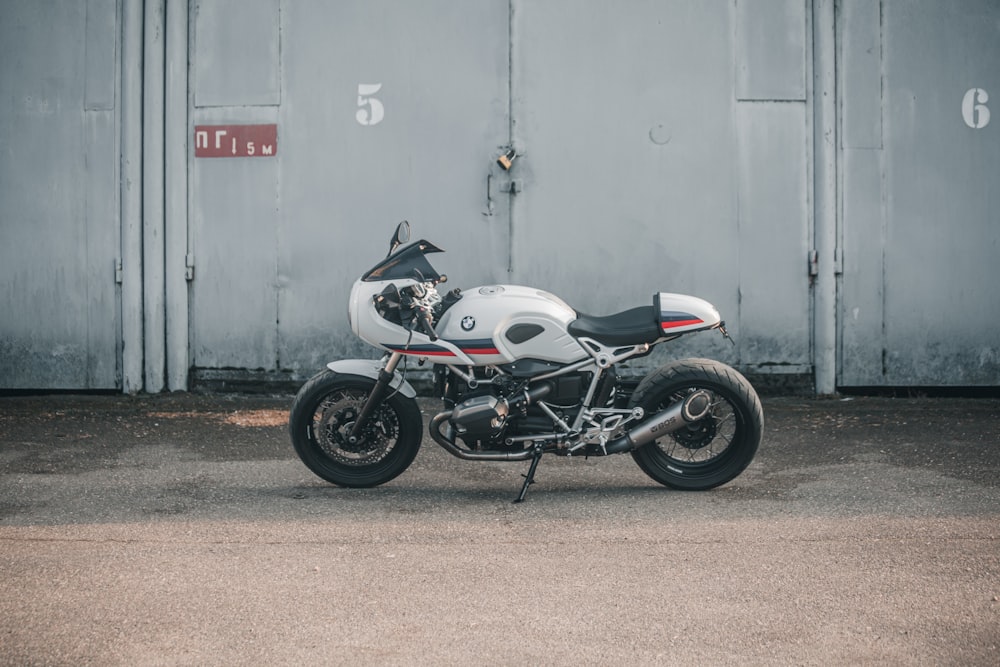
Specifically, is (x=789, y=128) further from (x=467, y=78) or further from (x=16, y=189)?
(x=16, y=189)

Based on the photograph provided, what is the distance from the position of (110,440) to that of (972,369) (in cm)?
605

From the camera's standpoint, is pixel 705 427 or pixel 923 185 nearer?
pixel 705 427

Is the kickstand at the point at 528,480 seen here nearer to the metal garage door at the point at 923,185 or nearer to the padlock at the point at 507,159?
the padlock at the point at 507,159

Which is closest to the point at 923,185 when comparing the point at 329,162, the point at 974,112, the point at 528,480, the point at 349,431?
the point at 974,112

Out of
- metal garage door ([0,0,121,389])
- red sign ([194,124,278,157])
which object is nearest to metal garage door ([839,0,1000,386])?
red sign ([194,124,278,157])

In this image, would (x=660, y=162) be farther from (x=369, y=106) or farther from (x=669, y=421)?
(x=669, y=421)

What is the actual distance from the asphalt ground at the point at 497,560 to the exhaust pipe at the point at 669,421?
0.87 ft

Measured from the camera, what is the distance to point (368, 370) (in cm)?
557

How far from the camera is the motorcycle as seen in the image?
546 cm

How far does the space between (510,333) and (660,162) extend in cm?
347

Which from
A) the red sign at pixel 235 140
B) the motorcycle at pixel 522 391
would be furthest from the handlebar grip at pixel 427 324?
the red sign at pixel 235 140

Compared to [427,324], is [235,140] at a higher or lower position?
higher

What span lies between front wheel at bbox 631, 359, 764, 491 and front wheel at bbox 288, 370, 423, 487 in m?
1.11

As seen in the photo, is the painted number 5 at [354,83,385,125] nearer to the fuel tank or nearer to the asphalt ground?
the asphalt ground
